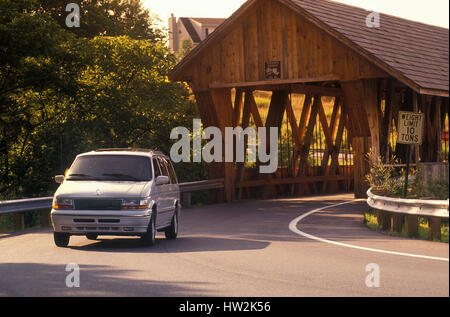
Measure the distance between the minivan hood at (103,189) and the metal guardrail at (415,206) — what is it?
456 cm

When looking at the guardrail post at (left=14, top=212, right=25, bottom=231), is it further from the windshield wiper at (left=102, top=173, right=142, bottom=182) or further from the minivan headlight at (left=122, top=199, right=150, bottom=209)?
the minivan headlight at (left=122, top=199, right=150, bottom=209)

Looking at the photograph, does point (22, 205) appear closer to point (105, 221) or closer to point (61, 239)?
point (61, 239)

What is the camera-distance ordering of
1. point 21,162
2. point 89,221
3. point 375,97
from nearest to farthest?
point 89,221
point 375,97
point 21,162

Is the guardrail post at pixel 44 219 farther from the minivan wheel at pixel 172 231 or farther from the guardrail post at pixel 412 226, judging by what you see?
the guardrail post at pixel 412 226

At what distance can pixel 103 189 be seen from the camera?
1458cm

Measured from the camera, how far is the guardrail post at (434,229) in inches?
569

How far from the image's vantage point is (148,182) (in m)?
15.1

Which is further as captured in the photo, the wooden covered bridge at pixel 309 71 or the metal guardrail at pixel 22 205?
the wooden covered bridge at pixel 309 71

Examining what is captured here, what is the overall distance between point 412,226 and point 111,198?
535cm

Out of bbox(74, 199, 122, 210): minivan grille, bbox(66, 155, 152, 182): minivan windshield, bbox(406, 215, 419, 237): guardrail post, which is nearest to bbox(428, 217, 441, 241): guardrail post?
bbox(406, 215, 419, 237): guardrail post

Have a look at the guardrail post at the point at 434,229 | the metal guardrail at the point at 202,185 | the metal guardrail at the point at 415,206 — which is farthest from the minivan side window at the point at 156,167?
the metal guardrail at the point at 202,185

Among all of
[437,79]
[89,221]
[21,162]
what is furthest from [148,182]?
[21,162]

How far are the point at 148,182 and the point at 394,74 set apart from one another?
1053cm
